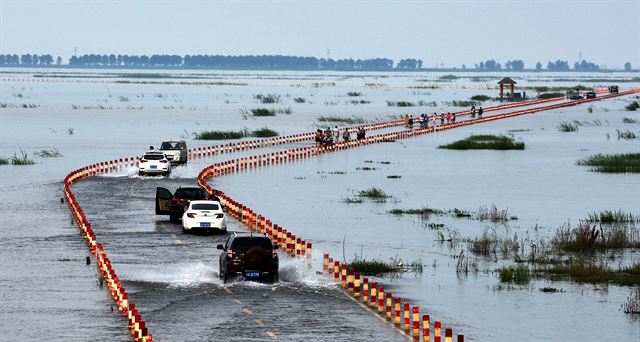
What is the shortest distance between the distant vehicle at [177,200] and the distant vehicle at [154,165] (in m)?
21.3

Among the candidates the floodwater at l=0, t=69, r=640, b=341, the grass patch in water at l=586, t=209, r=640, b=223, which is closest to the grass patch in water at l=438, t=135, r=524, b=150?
the floodwater at l=0, t=69, r=640, b=341

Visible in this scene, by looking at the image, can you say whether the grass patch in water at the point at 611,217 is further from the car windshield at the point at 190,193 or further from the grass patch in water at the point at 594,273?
the car windshield at the point at 190,193

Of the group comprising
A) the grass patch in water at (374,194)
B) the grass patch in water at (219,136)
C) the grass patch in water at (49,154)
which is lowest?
the grass patch in water at (374,194)

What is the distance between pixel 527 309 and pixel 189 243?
53.4ft

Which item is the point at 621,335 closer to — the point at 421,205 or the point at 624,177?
the point at 421,205

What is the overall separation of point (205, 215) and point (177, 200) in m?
5.45

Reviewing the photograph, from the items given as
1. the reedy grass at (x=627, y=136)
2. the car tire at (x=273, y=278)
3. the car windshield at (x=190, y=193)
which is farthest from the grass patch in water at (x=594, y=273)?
the reedy grass at (x=627, y=136)

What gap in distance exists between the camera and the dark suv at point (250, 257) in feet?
136

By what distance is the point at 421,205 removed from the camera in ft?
247

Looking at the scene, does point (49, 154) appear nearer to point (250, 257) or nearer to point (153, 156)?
point (153, 156)

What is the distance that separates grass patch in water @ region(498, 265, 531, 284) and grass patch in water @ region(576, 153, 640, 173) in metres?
53.9

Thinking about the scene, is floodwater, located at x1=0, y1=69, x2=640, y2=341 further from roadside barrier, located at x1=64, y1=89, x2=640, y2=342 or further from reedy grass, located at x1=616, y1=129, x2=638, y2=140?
reedy grass, located at x1=616, y1=129, x2=638, y2=140

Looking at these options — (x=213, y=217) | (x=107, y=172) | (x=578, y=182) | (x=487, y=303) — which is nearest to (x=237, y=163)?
(x=107, y=172)

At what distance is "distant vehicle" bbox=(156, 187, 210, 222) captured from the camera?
60.3 m
